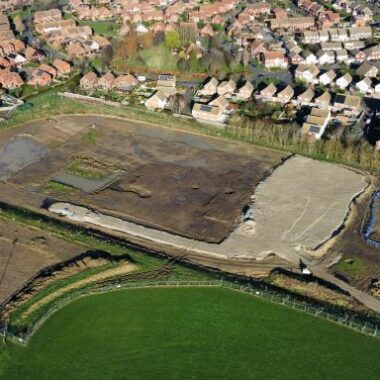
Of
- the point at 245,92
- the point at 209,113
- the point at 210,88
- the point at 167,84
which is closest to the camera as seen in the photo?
the point at 209,113

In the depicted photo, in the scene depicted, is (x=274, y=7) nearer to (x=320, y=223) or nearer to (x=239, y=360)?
(x=320, y=223)

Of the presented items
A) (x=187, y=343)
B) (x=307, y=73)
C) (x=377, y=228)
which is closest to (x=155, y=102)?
(x=307, y=73)

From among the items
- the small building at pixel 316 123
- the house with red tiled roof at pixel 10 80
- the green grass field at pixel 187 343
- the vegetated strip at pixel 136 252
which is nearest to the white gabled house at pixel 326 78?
the small building at pixel 316 123

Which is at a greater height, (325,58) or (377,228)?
(325,58)

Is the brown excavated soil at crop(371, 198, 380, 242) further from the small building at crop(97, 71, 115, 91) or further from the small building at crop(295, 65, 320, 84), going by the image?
the small building at crop(97, 71, 115, 91)

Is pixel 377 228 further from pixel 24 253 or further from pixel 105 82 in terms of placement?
pixel 105 82

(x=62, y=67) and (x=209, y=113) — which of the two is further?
(x=62, y=67)

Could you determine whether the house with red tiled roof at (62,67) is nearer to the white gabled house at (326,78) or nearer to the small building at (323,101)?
the white gabled house at (326,78)
